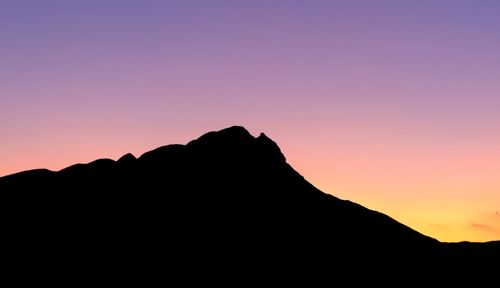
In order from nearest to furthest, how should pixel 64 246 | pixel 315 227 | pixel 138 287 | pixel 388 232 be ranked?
pixel 138 287 → pixel 64 246 → pixel 315 227 → pixel 388 232

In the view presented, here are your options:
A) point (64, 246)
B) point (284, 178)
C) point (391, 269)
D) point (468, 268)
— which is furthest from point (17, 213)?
point (468, 268)

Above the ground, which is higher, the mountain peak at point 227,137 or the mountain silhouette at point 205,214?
the mountain peak at point 227,137

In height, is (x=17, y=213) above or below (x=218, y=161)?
below

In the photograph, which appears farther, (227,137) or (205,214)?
(227,137)

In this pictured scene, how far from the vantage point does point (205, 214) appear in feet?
214

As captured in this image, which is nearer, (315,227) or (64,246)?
(64,246)

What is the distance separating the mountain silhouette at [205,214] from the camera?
5991 centimetres

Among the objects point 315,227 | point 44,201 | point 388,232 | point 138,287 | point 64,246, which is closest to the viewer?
point 138,287

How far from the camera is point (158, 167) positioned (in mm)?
70375

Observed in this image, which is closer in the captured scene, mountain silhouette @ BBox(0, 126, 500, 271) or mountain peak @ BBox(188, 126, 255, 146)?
mountain silhouette @ BBox(0, 126, 500, 271)

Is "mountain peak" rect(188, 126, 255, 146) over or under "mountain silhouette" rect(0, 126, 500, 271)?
over

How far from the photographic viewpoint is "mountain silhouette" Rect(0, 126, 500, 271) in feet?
197

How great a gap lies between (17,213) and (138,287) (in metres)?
16.5

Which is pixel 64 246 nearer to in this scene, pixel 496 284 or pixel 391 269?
pixel 391 269
